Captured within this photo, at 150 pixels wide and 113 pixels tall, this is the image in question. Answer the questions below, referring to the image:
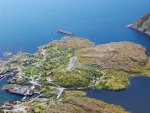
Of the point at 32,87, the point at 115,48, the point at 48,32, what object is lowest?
the point at 32,87

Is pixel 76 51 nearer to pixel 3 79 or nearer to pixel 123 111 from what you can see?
pixel 3 79

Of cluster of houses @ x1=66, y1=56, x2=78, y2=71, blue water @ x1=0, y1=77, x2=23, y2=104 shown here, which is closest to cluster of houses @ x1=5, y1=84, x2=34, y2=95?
blue water @ x1=0, y1=77, x2=23, y2=104

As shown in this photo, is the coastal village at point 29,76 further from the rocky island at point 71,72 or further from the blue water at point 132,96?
the blue water at point 132,96

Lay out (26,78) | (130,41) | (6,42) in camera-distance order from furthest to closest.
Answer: (6,42) → (130,41) → (26,78)

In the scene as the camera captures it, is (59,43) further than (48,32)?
No

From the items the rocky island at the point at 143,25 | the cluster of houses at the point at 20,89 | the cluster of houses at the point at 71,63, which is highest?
the rocky island at the point at 143,25

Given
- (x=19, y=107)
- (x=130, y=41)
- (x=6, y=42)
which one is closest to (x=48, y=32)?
(x=6, y=42)

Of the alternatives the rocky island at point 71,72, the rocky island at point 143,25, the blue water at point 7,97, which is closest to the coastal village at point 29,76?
the rocky island at point 71,72

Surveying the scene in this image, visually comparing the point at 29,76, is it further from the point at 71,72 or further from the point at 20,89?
the point at 71,72
